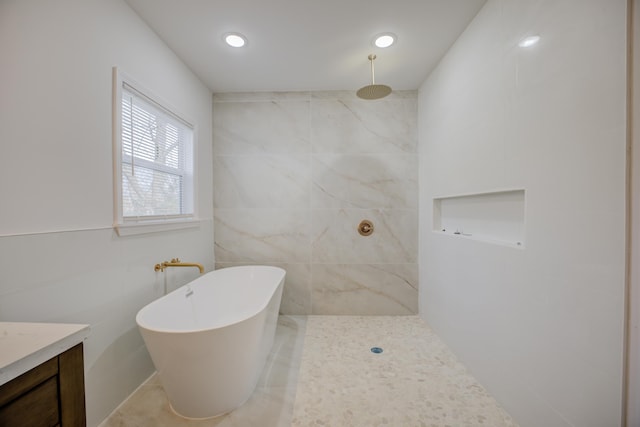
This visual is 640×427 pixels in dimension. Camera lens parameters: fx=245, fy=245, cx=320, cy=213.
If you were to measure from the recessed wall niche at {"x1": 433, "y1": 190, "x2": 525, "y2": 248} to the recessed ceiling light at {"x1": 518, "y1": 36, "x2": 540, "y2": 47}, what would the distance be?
72 cm

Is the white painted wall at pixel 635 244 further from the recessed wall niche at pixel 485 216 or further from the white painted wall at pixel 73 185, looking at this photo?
the white painted wall at pixel 73 185

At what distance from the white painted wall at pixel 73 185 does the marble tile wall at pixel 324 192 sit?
3.42 ft

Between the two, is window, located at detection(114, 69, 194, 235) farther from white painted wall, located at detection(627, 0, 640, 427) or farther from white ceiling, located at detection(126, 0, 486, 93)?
white painted wall, located at detection(627, 0, 640, 427)

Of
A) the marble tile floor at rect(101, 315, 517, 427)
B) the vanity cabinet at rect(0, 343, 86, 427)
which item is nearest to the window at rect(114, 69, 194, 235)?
the vanity cabinet at rect(0, 343, 86, 427)

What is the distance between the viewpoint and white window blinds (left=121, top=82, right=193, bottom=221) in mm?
1562

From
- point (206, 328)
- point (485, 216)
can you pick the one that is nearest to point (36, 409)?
point (206, 328)

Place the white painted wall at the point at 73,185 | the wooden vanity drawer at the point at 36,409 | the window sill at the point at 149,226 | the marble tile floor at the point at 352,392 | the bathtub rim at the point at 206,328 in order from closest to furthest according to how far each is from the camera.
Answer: the wooden vanity drawer at the point at 36,409 < the white painted wall at the point at 73,185 < the bathtub rim at the point at 206,328 < the marble tile floor at the point at 352,392 < the window sill at the point at 149,226

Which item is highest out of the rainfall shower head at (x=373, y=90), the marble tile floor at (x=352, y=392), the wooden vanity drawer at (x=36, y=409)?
the rainfall shower head at (x=373, y=90)

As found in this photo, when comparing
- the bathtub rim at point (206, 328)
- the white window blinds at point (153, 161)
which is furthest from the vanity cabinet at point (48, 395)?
the white window blinds at point (153, 161)

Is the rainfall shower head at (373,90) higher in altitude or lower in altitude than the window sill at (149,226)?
higher

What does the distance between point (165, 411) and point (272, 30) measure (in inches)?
101

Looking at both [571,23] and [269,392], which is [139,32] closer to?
[571,23]

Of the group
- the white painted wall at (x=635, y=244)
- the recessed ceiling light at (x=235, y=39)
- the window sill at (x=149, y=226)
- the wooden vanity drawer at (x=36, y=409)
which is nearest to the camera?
the wooden vanity drawer at (x=36, y=409)

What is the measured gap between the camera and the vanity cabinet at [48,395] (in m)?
0.59
